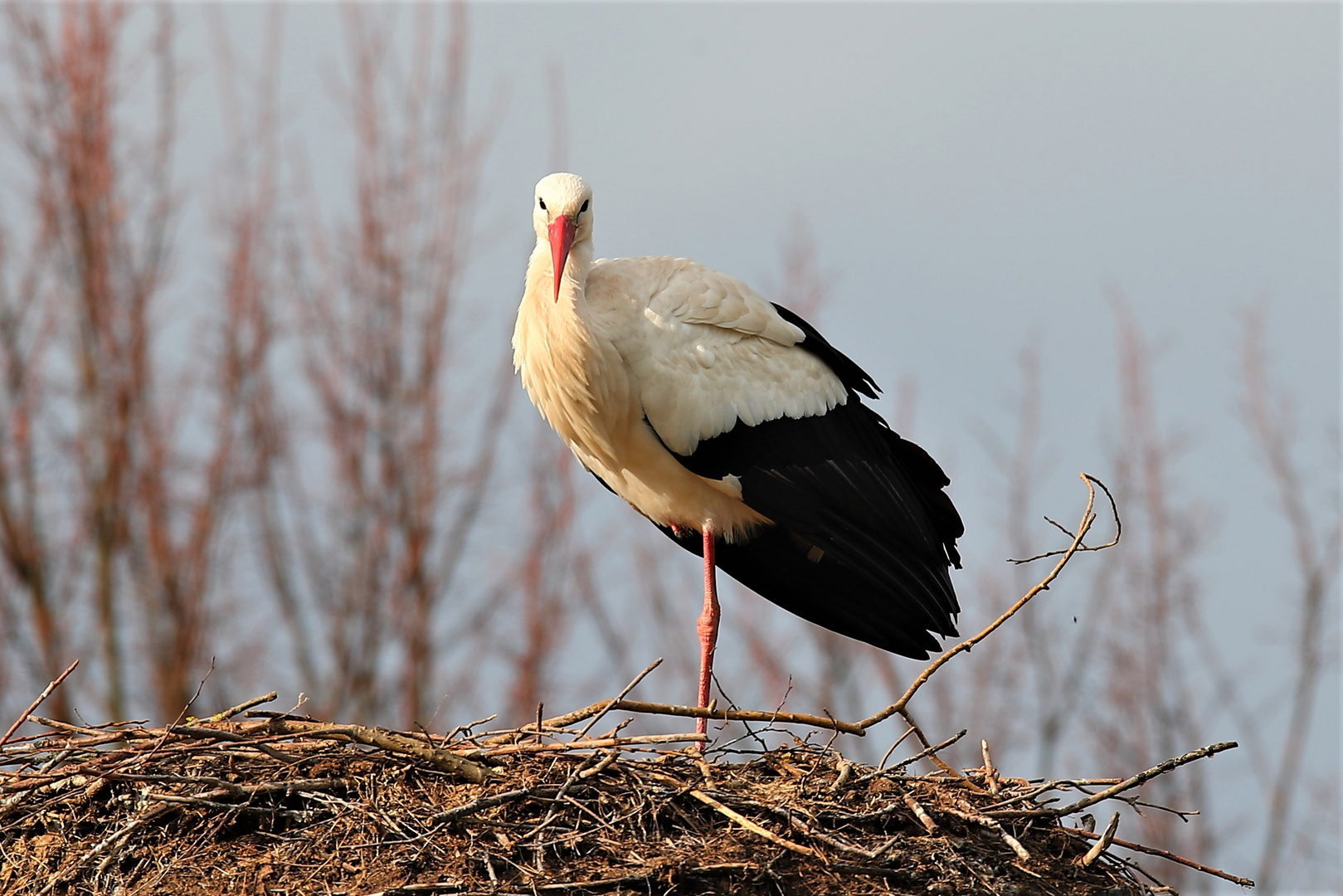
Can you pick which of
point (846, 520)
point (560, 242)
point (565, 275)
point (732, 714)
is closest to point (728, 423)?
point (846, 520)

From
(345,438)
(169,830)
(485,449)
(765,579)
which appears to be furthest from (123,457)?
(169,830)

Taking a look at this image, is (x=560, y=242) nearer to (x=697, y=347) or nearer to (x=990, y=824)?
(x=697, y=347)

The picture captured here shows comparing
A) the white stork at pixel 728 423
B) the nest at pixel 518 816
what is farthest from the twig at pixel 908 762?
the white stork at pixel 728 423

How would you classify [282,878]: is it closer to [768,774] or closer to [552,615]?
[768,774]

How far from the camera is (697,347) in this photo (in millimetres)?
6016

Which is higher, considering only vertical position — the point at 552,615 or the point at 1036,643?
the point at 552,615

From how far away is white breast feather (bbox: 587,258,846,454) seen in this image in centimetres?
596

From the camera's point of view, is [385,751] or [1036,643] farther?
[1036,643]

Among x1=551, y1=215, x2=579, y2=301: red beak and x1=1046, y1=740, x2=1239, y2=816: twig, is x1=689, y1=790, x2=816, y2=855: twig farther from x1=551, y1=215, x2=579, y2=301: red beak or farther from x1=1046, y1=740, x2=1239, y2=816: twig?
x1=551, y1=215, x2=579, y2=301: red beak

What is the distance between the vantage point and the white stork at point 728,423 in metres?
5.95

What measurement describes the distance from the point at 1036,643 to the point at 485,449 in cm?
608

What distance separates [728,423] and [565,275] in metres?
0.81

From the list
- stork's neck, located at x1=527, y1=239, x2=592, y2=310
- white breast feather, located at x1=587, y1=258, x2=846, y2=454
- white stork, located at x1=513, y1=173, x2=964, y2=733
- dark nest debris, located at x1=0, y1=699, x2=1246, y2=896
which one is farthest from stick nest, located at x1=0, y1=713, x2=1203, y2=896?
stork's neck, located at x1=527, y1=239, x2=592, y2=310

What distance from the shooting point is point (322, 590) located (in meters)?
14.5
